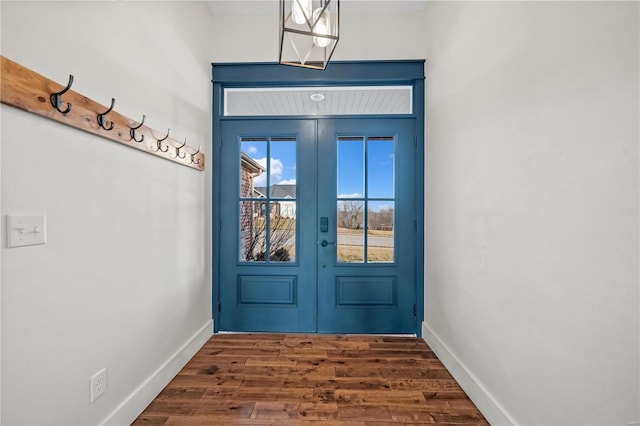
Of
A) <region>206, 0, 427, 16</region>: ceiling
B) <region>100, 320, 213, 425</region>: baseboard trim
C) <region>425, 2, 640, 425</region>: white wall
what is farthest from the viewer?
<region>206, 0, 427, 16</region>: ceiling

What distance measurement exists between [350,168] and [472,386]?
195 centimetres

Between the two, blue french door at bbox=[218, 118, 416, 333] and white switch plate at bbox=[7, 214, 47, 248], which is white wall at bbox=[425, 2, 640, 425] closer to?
blue french door at bbox=[218, 118, 416, 333]

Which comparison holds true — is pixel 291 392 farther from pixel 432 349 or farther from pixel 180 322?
pixel 432 349

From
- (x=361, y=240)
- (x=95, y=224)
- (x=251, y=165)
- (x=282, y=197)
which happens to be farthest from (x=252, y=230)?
(x=95, y=224)

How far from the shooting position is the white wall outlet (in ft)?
4.36

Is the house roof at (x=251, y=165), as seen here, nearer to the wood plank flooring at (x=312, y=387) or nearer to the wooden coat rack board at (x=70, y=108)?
the wooden coat rack board at (x=70, y=108)

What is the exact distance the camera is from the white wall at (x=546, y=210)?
3.10 feet

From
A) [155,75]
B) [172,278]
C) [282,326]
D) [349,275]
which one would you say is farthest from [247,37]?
[282,326]

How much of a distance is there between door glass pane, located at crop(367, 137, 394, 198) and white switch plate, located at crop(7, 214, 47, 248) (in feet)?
7.54

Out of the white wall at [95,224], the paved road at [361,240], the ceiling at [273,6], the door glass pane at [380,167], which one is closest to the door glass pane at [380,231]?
the paved road at [361,240]

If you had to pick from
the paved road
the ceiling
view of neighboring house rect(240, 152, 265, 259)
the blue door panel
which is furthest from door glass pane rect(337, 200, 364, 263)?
the ceiling

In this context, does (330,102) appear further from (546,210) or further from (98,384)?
(98,384)

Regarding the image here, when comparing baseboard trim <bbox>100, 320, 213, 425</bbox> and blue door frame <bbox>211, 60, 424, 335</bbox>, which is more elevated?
blue door frame <bbox>211, 60, 424, 335</bbox>

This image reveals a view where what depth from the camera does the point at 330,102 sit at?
2793 millimetres
